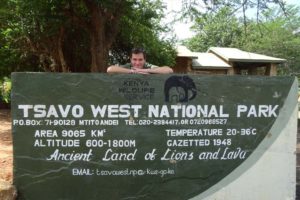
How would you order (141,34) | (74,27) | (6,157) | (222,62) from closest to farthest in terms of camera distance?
(6,157)
(74,27)
(141,34)
(222,62)

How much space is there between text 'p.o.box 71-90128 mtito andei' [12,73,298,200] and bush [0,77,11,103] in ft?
45.7

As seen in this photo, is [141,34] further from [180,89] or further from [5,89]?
[180,89]

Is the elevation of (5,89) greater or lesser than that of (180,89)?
lesser

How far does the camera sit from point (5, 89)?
63.3 feet

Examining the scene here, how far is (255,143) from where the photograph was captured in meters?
4.59

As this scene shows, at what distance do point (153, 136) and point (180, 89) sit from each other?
19.9 inches

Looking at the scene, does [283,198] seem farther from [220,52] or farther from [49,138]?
[220,52]

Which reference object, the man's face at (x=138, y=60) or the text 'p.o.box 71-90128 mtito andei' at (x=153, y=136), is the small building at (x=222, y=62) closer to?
the man's face at (x=138, y=60)

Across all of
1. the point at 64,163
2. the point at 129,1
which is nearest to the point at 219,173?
the point at 64,163

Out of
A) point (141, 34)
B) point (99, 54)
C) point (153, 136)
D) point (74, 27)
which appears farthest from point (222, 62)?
point (153, 136)

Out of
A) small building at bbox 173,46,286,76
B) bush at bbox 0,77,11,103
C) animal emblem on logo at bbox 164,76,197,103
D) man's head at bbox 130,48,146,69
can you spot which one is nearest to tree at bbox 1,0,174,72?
bush at bbox 0,77,11,103

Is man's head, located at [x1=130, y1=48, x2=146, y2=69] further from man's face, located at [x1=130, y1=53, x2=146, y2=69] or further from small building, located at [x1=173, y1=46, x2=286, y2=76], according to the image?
small building, located at [x1=173, y1=46, x2=286, y2=76]

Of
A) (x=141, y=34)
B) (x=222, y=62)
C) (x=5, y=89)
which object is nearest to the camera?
(x=141, y=34)

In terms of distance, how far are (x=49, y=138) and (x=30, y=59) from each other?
520 inches
